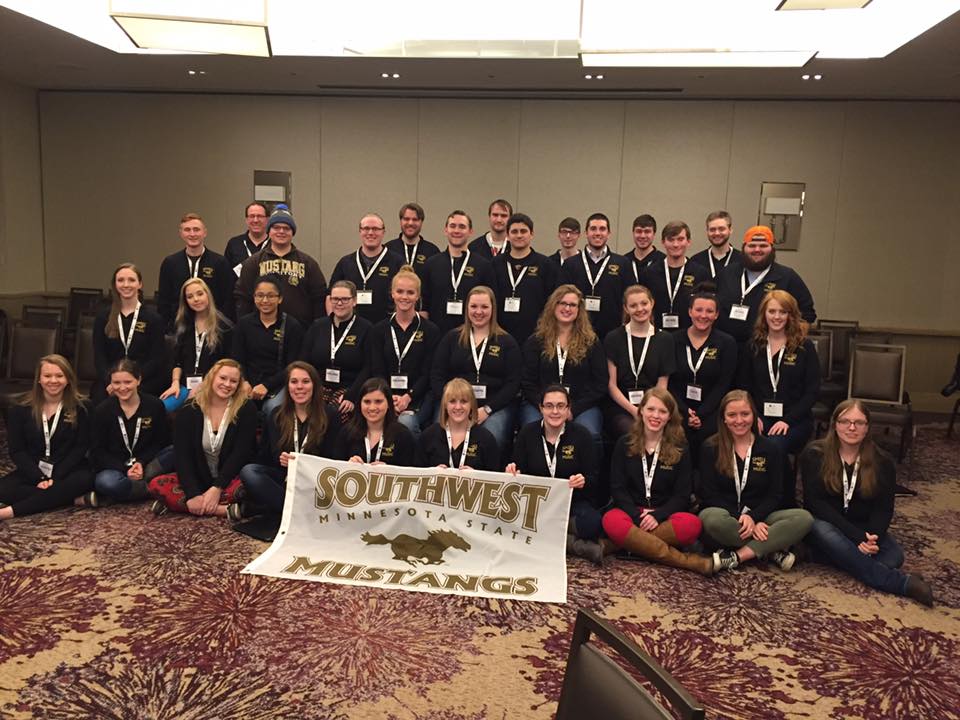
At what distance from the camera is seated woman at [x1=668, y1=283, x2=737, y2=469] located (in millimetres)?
4820

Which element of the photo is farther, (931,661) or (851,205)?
(851,205)

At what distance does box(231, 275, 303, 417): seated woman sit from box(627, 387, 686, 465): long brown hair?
2.46 meters

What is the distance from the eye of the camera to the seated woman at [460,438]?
433cm

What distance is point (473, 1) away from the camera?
6.43 m

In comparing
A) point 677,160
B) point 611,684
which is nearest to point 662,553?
point 611,684

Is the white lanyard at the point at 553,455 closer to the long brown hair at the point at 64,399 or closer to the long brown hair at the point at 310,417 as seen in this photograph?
the long brown hair at the point at 310,417

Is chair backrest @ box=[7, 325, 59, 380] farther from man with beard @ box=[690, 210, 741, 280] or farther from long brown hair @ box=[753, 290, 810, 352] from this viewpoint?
long brown hair @ box=[753, 290, 810, 352]

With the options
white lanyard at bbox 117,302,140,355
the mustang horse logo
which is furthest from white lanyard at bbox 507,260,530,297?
white lanyard at bbox 117,302,140,355

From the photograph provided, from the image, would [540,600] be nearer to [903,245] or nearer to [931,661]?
[931,661]

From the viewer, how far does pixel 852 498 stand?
159 inches

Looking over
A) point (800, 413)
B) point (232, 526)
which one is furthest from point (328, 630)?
point (800, 413)

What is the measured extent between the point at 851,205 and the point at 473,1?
189 inches

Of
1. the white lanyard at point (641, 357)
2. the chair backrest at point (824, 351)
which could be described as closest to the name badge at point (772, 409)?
the white lanyard at point (641, 357)

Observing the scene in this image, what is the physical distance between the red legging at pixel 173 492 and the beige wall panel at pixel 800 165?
6.46m
